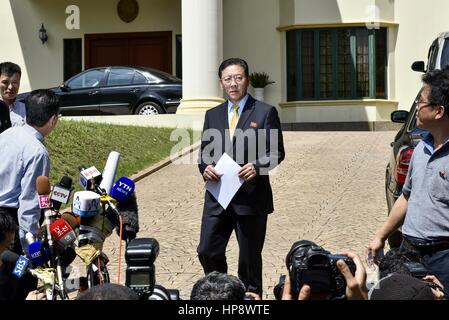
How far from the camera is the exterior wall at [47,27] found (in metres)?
23.8

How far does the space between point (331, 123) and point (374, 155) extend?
7384 millimetres

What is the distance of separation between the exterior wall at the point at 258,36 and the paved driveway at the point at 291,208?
684 centimetres

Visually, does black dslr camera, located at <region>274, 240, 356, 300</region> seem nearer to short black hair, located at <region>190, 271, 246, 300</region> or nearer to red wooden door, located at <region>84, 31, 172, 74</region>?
short black hair, located at <region>190, 271, 246, 300</region>

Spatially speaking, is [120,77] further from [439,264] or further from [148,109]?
[439,264]

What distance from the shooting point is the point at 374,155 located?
14508mm

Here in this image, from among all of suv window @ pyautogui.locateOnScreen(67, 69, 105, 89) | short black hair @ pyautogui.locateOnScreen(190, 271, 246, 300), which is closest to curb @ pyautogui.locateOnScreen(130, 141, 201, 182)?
suv window @ pyautogui.locateOnScreen(67, 69, 105, 89)

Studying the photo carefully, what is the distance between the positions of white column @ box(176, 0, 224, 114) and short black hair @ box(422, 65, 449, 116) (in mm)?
13973

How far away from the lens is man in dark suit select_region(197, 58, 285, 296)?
5.39 meters

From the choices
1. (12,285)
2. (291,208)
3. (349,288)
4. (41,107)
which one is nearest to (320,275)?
(349,288)

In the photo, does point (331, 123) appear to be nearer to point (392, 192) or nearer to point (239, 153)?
point (392, 192)

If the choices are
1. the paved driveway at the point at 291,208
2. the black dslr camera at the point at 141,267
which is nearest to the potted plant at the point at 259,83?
the paved driveway at the point at 291,208

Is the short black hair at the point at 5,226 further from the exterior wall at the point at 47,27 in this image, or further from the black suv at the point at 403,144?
the exterior wall at the point at 47,27

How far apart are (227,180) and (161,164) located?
8.59 m
